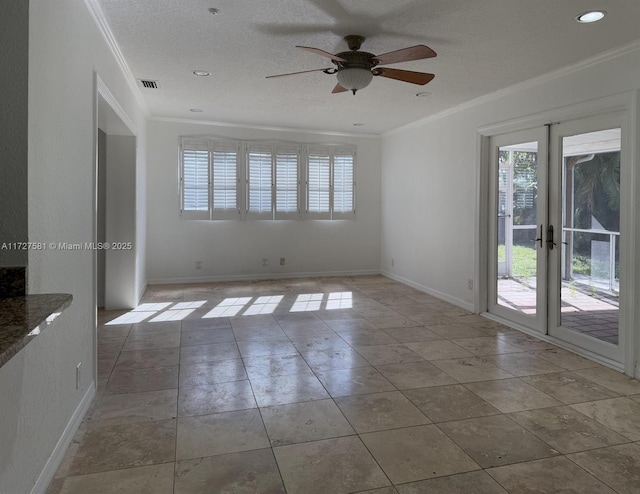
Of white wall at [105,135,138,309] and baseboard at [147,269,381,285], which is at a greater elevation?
white wall at [105,135,138,309]

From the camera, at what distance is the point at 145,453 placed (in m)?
2.29

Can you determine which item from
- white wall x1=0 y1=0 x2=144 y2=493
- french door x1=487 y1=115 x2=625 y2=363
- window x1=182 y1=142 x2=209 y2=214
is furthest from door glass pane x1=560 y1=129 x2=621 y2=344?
window x1=182 y1=142 x2=209 y2=214

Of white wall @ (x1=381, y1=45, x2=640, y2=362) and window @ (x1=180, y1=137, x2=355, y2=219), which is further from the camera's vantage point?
window @ (x1=180, y1=137, x2=355, y2=219)

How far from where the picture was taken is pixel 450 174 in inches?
229

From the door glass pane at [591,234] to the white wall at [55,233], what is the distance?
3.98m

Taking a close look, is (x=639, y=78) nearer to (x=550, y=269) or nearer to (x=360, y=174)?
(x=550, y=269)

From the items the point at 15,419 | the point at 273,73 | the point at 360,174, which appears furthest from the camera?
the point at 360,174

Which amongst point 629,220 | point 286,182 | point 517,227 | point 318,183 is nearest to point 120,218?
point 286,182

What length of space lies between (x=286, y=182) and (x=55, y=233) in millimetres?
5565

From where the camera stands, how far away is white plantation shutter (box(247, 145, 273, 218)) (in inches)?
290

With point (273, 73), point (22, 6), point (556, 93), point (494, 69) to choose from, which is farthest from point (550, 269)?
point (22, 6)

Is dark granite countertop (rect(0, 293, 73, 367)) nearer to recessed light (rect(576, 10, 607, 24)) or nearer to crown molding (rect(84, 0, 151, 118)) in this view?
crown molding (rect(84, 0, 151, 118))

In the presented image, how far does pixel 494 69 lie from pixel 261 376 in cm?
350

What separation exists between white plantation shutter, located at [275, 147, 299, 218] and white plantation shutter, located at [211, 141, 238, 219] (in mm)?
733
